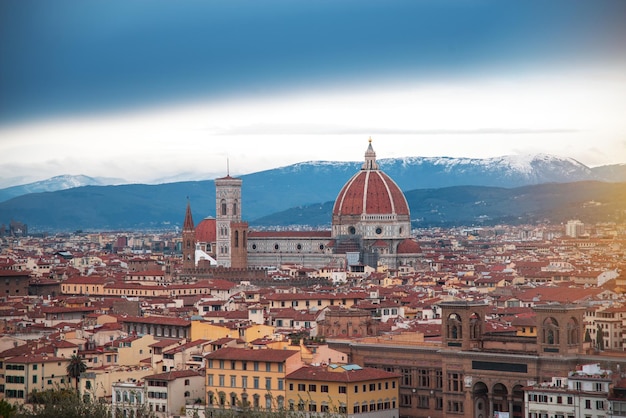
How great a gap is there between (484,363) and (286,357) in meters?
5.04

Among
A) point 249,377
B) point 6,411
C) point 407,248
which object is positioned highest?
point 407,248

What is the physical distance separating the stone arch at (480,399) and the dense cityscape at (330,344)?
0.04m

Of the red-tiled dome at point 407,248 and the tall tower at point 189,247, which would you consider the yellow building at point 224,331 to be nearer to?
the tall tower at point 189,247

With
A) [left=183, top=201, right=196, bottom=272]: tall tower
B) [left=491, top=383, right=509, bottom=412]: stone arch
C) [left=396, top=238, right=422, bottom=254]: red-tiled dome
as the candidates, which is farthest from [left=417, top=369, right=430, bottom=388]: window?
[left=396, top=238, right=422, bottom=254]: red-tiled dome

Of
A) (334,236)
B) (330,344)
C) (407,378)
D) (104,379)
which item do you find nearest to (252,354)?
(330,344)

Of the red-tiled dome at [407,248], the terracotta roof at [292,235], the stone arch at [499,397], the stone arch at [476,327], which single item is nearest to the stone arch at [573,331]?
the stone arch at [499,397]

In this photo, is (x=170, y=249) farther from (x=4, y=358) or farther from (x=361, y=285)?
(x=4, y=358)

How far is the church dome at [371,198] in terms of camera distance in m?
117

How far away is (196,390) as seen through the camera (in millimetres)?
45531

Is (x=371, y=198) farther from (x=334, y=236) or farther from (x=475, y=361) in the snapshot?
(x=475, y=361)

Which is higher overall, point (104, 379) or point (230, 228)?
point (230, 228)

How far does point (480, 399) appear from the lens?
142ft

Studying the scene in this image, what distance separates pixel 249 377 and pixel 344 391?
11.6 feet

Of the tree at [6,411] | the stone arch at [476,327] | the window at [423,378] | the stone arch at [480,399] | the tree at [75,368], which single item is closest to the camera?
the tree at [6,411]
